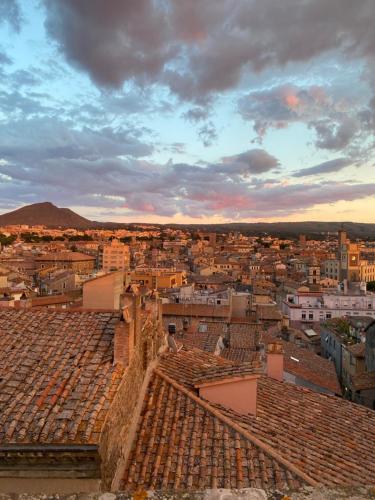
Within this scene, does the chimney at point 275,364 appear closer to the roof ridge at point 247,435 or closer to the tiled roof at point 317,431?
the tiled roof at point 317,431

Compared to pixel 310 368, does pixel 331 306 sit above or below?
below

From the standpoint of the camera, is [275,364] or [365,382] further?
[365,382]

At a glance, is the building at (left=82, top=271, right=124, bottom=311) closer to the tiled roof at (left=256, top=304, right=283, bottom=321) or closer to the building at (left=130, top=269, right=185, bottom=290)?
the tiled roof at (left=256, top=304, right=283, bottom=321)

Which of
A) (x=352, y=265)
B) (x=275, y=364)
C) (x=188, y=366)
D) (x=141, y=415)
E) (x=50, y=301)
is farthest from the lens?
(x=352, y=265)

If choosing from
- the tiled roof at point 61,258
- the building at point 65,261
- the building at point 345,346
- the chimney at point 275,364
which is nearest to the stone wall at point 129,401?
the chimney at point 275,364

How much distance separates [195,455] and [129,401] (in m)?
1.15

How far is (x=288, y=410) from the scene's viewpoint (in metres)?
8.23

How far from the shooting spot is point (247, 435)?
5953 mm

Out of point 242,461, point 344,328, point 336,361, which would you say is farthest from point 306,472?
point 344,328

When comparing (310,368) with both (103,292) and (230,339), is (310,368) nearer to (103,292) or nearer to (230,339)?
(230,339)

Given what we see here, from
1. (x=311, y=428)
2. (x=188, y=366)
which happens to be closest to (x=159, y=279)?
(x=188, y=366)

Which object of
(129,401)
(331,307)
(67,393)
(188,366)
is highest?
(67,393)

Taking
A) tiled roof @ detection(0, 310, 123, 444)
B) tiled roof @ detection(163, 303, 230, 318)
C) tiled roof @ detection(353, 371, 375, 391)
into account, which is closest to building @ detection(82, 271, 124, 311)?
tiled roof @ detection(0, 310, 123, 444)

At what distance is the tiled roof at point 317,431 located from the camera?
19.5ft
